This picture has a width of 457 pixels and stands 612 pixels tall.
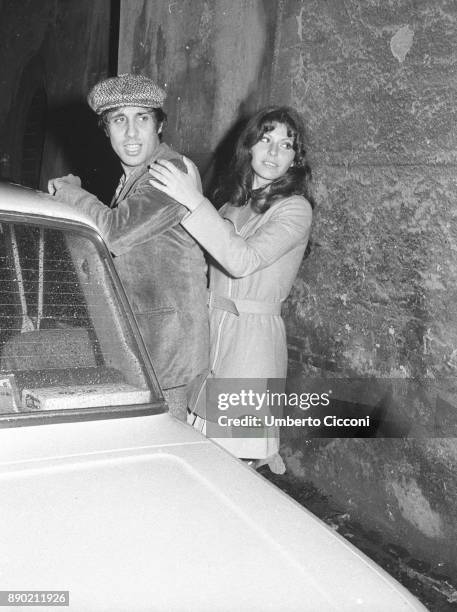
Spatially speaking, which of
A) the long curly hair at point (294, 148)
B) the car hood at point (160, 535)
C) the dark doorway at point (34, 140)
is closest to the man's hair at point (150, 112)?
the long curly hair at point (294, 148)

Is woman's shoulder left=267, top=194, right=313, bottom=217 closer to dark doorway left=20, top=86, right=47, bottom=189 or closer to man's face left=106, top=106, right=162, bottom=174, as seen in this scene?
man's face left=106, top=106, right=162, bottom=174

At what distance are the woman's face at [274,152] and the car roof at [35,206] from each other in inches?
46.1

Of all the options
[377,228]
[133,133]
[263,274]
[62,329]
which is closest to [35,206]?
[62,329]

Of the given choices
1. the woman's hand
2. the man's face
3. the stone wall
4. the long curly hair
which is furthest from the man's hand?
the stone wall

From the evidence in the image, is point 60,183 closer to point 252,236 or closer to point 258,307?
point 252,236

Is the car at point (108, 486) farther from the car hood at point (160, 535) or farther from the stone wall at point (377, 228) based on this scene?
the stone wall at point (377, 228)

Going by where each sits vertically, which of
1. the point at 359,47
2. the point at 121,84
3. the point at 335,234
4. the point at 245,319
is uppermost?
the point at 359,47

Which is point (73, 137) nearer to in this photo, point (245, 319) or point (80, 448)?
point (245, 319)

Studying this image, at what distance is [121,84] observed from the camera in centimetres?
271

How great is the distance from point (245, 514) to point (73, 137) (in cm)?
869

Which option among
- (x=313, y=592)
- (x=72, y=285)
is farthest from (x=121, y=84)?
(x=313, y=592)

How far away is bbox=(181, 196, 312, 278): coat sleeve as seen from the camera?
2.64 m

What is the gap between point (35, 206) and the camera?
6.46 ft

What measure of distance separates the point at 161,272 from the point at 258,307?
0.56 meters
